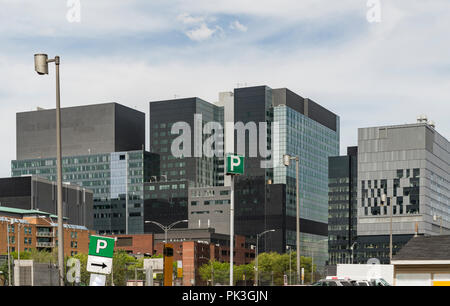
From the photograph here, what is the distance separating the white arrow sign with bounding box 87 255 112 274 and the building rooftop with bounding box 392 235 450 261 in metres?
29.5

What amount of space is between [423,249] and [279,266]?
6022 inches

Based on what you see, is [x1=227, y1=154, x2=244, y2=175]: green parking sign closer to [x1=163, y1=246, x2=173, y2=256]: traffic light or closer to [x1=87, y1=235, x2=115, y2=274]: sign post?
[x1=163, y1=246, x2=173, y2=256]: traffic light

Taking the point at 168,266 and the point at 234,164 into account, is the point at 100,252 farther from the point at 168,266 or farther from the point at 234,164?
the point at 234,164

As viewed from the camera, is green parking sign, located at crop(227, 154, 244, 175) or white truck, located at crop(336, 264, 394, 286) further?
white truck, located at crop(336, 264, 394, 286)

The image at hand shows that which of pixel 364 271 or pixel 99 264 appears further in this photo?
pixel 364 271

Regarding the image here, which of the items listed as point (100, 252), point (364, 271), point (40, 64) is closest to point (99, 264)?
point (100, 252)

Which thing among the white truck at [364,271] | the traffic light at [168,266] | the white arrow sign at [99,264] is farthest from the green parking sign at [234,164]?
the white truck at [364,271]

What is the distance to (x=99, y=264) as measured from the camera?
16.0 m

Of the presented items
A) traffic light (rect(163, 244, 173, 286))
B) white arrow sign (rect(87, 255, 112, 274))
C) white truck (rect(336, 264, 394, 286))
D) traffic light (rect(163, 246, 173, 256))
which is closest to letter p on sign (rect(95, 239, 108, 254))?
white arrow sign (rect(87, 255, 112, 274))

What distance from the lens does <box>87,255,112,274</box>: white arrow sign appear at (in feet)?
51.7

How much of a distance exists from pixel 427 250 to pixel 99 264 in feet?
103
